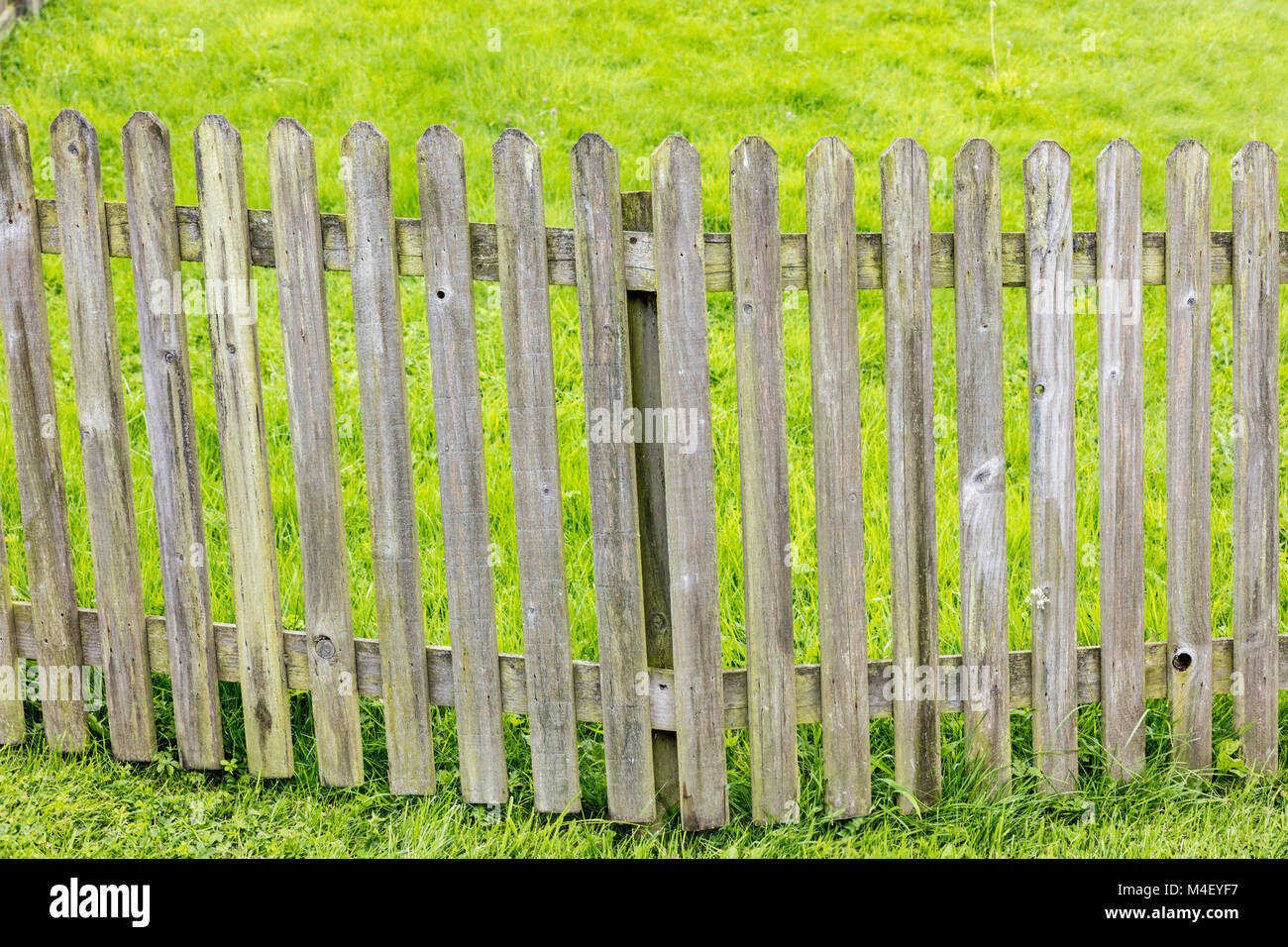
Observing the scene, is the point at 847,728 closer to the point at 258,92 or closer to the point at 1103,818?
the point at 1103,818

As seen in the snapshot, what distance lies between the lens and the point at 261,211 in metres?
3.17

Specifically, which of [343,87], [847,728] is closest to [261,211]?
[847,728]

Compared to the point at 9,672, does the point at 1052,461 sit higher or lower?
higher

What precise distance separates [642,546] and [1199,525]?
1.62 metres

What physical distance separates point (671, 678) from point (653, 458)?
635mm

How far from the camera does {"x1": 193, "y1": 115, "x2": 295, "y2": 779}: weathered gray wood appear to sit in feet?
10.2

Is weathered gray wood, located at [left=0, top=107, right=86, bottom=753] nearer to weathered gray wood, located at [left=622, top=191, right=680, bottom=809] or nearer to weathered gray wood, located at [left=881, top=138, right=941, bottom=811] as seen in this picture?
weathered gray wood, located at [left=622, top=191, right=680, bottom=809]

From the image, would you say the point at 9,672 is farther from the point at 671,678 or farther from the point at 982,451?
the point at 982,451

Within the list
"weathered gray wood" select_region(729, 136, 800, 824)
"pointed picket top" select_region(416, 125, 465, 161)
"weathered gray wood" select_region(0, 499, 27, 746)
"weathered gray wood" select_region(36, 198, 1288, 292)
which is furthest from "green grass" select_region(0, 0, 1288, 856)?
"pointed picket top" select_region(416, 125, 465, 161)

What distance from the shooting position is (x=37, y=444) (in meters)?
3.41

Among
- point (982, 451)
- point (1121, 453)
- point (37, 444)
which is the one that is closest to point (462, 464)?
point (37, 444)

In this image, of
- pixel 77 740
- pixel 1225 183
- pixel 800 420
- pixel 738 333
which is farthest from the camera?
pixel 1225 183

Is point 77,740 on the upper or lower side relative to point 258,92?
lower

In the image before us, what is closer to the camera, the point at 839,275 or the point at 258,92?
the point at 839,275
